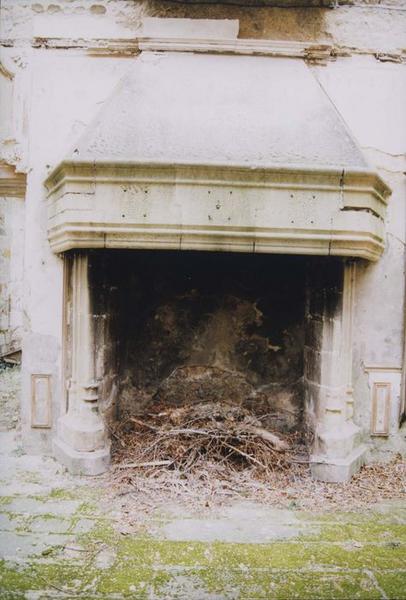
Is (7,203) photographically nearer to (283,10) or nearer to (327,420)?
(283,10)

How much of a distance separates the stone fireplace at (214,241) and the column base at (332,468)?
0.4 inches

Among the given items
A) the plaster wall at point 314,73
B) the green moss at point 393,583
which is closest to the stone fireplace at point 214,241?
the plaster wall at point 314,73

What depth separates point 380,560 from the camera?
286 cm

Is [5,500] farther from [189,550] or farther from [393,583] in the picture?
[393,583]

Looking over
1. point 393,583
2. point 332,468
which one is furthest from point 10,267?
point 393,583

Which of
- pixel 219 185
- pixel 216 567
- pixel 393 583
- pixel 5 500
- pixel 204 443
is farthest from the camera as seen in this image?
pixel 204 443

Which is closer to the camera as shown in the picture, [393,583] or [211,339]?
[393,583]

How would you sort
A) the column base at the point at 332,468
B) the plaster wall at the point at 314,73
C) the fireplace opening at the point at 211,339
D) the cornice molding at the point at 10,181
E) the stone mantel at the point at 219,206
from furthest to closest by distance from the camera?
1. the cornice molding at the point at 10,181
2. the fireplace opening at the point at 211,339
3. the plaster wall at the point at 314,73
4. the column base at the point at 332,468
5. the stone mantel at the point at 219,206

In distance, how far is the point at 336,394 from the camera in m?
4.05

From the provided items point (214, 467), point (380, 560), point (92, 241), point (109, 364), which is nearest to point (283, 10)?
point (92, 241)

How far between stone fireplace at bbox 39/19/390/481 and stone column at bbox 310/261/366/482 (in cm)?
1

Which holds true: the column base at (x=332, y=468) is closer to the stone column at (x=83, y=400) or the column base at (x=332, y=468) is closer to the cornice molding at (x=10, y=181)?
the stone column at (x=83, y=400)

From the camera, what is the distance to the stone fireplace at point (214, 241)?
3.43m

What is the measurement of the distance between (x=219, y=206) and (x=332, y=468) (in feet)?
7.55
